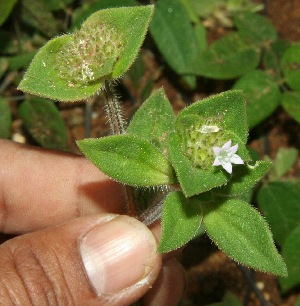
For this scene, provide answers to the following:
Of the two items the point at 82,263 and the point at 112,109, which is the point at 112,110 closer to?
the point at 112,109

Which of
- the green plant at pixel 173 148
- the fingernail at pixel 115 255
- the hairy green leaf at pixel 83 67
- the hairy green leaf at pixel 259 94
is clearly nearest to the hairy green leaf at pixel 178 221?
the green plant at pixel 173 148

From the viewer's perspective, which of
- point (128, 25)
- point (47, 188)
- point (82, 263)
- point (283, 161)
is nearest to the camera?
point (128, 25)

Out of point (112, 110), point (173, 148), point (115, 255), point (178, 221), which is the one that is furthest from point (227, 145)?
point (115, 255)

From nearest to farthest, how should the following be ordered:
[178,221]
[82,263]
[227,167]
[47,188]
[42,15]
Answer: [227,167] → [178,221] → [82,263] → [47,188] → [42,15]

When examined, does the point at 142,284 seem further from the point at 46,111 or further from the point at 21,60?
the point at 21,60

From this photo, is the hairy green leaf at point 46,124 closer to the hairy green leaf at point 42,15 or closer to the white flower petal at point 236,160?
the hairy green leaf at point 42,15

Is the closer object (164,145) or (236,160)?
(236,160)
